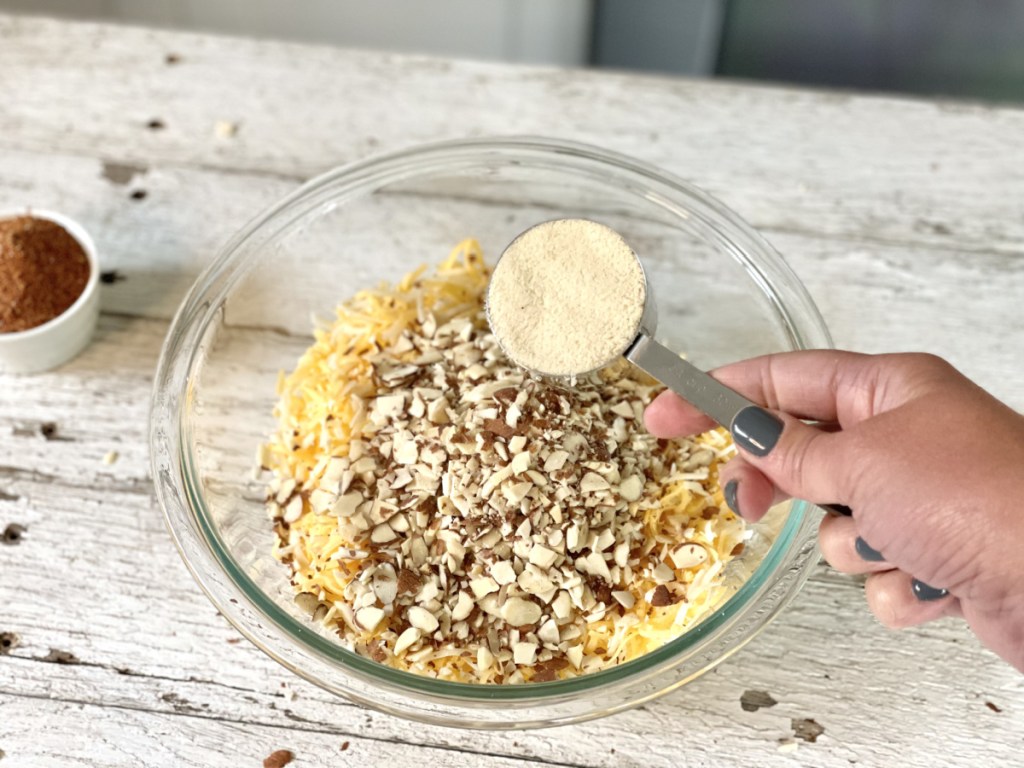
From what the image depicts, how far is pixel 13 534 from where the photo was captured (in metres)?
1.26

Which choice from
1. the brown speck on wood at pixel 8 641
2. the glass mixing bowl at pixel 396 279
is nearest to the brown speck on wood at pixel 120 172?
the glass mixing bowl at pixel 396 279

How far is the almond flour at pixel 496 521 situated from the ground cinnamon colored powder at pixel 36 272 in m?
0.43

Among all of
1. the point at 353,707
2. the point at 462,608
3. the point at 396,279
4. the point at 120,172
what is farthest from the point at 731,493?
the point at 120,172

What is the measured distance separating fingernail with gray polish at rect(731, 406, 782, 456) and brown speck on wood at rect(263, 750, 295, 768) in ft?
2.25

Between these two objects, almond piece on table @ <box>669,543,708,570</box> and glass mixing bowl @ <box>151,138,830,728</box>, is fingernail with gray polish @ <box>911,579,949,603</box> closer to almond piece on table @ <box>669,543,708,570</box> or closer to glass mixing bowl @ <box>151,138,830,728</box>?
glass mixing bowl @ <box>151,138,830,728</box>

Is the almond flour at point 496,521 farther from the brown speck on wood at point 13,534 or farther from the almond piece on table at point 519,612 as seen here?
the brown speck on wood at point 13,534

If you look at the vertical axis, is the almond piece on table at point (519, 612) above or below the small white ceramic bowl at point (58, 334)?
below

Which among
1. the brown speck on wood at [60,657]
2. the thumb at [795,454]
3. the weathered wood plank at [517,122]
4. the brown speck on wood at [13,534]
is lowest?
the brown speck on wood at [60,657]

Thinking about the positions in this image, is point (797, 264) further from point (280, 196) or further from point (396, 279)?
point (280, 196)

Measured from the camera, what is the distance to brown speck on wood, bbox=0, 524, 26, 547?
49.5 inches

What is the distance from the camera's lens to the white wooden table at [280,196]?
1.13m

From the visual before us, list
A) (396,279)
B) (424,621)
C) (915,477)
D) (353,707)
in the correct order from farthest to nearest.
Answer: (396,279) < (353,707) < (424,621) < (915,477)

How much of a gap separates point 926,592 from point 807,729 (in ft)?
0.91

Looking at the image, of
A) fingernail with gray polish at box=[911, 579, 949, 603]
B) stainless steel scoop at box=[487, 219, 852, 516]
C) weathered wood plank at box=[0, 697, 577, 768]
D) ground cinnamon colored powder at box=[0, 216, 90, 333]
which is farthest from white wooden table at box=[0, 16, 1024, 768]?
stainless steel scoop at box=[487, 219, 852, 516]
